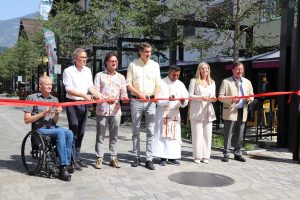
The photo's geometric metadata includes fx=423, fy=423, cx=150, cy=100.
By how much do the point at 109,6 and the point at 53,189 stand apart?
518 inches

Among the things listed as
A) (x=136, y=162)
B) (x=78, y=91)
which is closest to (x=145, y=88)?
(x=78, y=91)

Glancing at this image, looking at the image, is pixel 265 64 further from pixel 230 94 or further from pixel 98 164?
pixel 98 164

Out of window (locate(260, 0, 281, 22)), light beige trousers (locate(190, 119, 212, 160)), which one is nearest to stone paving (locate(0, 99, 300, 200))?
light beige trousers (locate(190, 119, 212, 160))

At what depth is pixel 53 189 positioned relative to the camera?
551cm

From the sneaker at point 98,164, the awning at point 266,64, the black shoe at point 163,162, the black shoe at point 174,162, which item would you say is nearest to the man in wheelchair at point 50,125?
the sneaker at point 98,164

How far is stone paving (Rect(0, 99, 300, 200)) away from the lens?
5.39 m

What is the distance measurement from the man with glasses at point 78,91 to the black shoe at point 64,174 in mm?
480

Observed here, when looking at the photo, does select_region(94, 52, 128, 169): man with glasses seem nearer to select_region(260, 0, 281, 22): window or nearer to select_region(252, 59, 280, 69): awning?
select_region(260, 0, 281, 22): window

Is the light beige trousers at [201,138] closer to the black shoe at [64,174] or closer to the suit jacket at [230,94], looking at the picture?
the suit jacket at [230,94]

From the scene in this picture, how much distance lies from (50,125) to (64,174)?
79 cm

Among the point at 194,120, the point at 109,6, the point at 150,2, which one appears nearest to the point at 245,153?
the point at 194,120

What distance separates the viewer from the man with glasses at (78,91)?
21.3ft

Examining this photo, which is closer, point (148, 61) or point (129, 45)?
point (148, 61)

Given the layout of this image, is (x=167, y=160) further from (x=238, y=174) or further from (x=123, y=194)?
(x=123, y=194)
